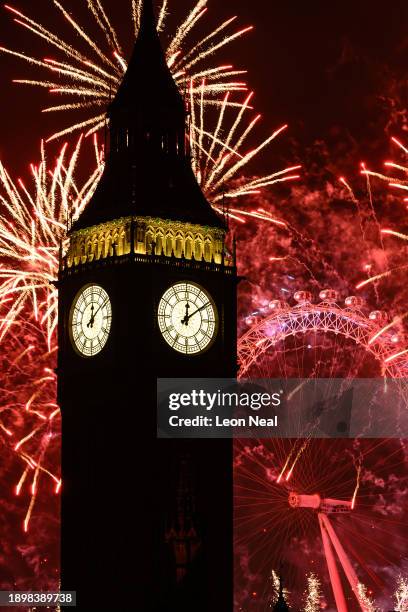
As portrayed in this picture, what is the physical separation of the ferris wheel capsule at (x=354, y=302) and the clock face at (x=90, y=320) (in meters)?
23.3

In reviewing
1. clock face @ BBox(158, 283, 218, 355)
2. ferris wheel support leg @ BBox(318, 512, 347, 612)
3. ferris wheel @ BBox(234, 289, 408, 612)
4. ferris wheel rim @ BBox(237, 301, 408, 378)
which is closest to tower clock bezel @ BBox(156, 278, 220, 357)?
clock face @ BBox(158, 283, 218, 355)

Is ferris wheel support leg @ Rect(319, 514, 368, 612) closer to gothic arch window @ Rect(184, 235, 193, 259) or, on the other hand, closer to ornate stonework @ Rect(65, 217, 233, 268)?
ornate stonework @ Rect(65, 217, 233, 268)

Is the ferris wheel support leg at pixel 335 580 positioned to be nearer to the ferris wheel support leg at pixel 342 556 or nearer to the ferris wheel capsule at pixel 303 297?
the ferris wheel support leg at pixel 342 556

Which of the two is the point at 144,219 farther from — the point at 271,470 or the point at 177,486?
the point at 271,470

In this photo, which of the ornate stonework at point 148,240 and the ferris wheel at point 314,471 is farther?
the ferris wheel at point 314,471

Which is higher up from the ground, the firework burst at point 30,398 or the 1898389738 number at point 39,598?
the firework burst at point 30,398

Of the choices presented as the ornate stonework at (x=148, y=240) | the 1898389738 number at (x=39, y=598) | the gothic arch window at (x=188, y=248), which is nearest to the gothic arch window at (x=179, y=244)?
the ornate stonework at (x=148, y=240)

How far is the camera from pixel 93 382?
3477 inches

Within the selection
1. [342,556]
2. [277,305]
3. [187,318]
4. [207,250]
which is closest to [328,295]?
[277,305]

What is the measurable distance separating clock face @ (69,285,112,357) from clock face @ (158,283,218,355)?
2415 millimetres

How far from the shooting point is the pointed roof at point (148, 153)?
88688mm

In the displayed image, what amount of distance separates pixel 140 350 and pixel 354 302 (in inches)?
985

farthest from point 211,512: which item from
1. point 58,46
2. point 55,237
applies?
point 58,46

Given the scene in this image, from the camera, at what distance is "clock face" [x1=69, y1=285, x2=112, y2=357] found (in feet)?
287
